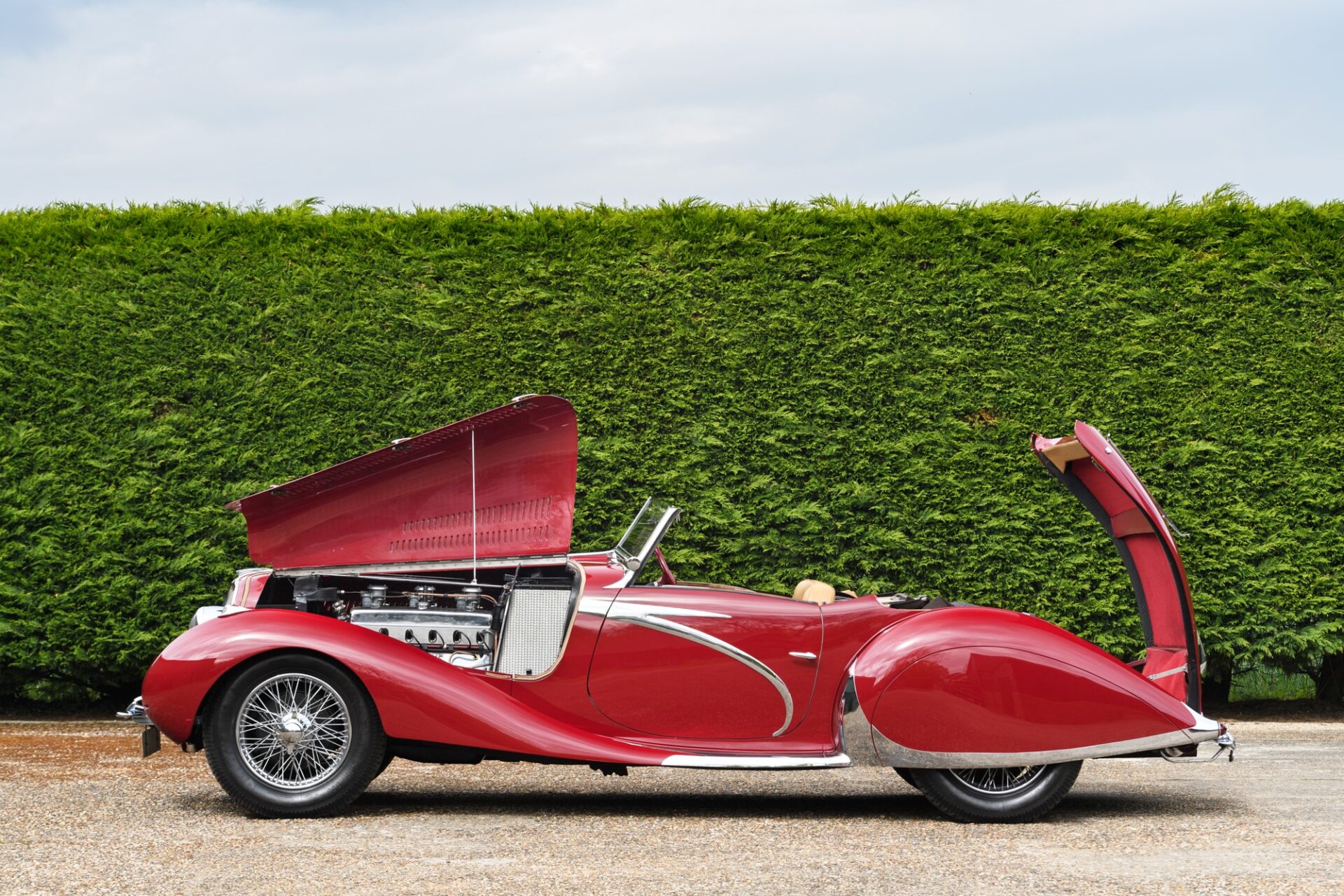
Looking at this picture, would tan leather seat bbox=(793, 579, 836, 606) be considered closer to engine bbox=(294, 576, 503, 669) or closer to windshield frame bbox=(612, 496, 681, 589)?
windshield frame bbox=(612, 496, 681, 589)

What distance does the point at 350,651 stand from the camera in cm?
510

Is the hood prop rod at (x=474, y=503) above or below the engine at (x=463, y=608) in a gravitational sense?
above

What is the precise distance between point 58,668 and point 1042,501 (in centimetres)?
677

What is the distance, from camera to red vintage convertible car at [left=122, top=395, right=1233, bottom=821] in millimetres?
5074

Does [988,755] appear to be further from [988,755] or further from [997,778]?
[997,778]

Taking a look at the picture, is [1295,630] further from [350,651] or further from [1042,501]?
[350,651]

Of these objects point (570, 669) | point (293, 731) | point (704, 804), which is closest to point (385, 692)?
point (293, 731)

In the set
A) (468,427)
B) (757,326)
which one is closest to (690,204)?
(757,326)

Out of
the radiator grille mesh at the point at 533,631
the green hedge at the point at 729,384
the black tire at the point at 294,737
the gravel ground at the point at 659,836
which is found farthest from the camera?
the green hedge at the point at 729,384

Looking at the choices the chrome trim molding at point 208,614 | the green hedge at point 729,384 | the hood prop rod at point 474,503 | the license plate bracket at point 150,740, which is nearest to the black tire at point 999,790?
the hood prop rod at point 474,503

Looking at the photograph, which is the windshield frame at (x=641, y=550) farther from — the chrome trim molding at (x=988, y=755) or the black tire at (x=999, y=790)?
the black tire at (x=999, y=790)

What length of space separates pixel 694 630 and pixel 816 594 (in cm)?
58

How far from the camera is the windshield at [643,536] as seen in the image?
17.8 feet

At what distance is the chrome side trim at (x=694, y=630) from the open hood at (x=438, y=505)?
1.43 ft
